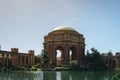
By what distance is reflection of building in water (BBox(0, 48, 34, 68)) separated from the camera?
72.0 metres

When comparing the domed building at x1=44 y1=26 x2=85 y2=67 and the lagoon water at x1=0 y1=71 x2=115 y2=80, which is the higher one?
the domed building at x1=44 y1=26 x2=85 y2=67

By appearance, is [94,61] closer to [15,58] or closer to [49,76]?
[15,58]

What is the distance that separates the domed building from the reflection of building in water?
748 centimetres

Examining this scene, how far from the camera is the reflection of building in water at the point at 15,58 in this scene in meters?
72.0

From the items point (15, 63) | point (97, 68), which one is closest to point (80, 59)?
point (97, 68)

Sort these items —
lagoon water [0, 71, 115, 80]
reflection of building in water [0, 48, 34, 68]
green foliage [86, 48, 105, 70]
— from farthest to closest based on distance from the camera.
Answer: reflection of building in water [0, 48, 34, 68]
green foliage [86, 48, 105, 70]
lagoon water [0, 71, 115, 80]

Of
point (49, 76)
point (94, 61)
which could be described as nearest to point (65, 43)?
point (94, 61)

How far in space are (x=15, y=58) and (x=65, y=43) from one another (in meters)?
15.2

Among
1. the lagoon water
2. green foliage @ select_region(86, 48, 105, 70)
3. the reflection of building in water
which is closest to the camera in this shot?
the lagoon water

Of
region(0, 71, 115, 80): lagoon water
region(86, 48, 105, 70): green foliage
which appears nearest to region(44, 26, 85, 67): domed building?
region(86, 48, 105, 70): green foliage

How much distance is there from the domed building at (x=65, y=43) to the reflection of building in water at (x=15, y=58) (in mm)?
7479

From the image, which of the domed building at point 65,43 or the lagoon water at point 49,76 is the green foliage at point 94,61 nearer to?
the domed building at point 65,43

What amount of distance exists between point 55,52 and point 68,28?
316 inches

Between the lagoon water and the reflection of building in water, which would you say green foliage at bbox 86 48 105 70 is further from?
the lagoon water
